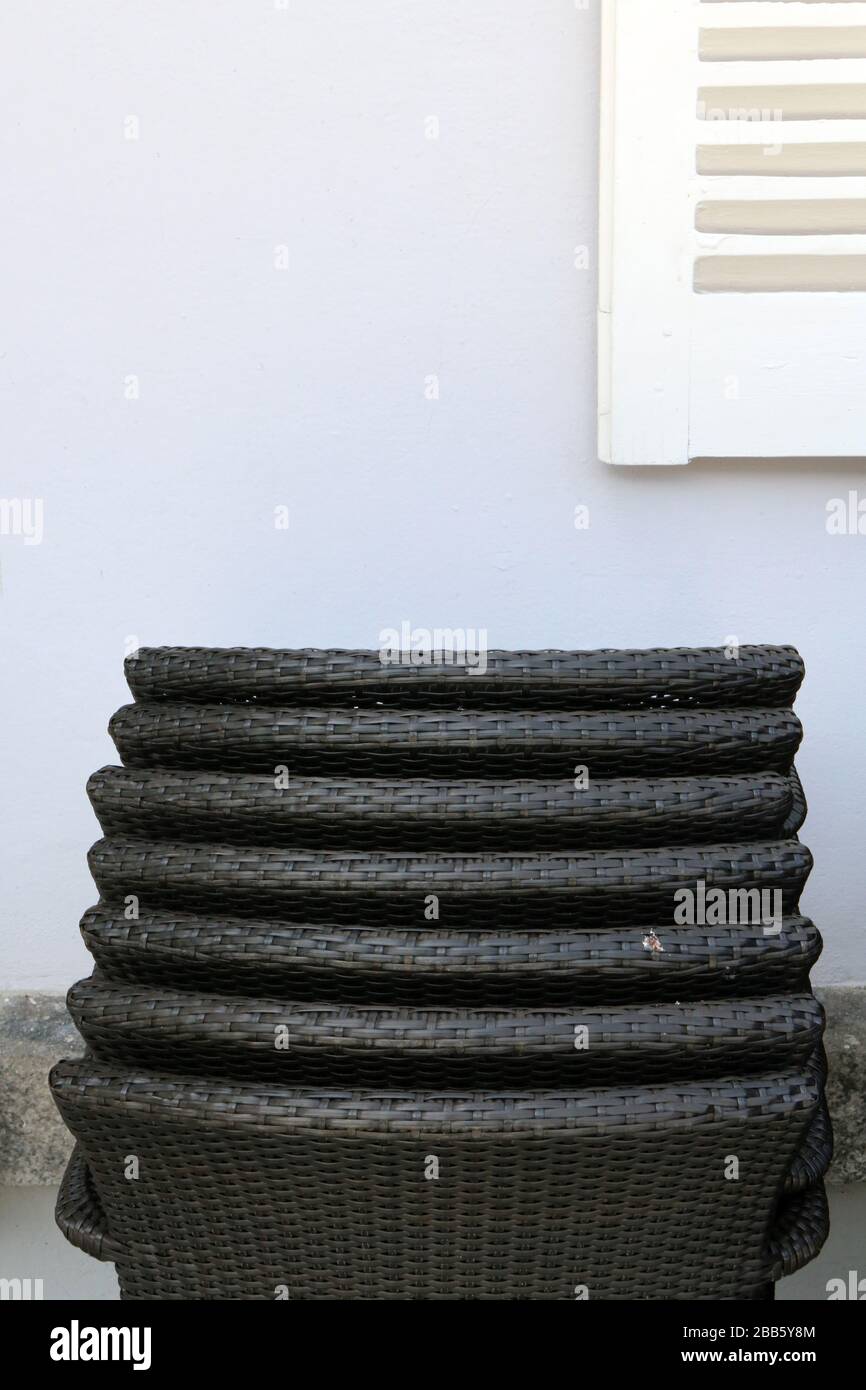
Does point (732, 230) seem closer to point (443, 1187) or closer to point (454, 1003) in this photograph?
point (454, 1003)

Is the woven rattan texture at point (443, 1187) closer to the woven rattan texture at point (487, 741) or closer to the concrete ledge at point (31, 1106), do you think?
the woven rattan texture at point (487, 741)

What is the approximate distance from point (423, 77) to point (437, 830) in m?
1.17

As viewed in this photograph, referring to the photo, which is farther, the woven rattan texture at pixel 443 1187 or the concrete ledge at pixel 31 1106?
the concrete ledge at pixel 31 1106

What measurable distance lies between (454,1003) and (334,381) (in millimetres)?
1029

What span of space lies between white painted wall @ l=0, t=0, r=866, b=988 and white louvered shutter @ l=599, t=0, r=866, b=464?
81 millimetres

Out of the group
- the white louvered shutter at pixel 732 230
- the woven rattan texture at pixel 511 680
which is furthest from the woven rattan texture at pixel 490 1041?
the white louvered shutter at pixel 732 230

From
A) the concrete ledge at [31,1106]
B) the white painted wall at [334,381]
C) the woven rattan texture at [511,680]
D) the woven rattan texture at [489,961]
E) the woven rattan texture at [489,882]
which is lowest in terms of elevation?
the concrete ledge at [31,1106]

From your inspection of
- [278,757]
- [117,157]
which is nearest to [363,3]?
[117,157]

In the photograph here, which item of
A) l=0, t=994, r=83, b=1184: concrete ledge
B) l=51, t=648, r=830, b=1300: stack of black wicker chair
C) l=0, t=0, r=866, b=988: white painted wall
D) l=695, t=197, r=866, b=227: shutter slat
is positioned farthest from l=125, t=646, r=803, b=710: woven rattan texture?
l=0, t=994, r=83, b=1184: concrete ledge

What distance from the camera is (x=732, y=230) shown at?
1724 millimetres

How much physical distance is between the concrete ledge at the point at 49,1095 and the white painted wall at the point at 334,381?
21 cm

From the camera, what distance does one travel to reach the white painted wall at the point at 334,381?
1755mm

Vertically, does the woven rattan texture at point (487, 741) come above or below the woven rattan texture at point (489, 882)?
above

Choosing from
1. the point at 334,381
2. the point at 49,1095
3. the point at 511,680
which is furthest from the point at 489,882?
the point at 49,1095
